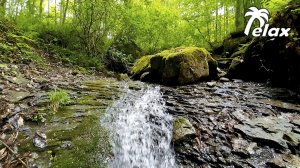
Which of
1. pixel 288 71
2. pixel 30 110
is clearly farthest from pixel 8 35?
pixel 288 71

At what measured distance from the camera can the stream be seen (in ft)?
11.5

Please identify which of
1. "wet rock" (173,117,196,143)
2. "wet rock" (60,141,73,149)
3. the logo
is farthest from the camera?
the logo

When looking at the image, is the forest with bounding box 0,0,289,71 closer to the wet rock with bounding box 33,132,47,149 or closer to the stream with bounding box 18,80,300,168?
the stream with bounding box 18,80,300,168

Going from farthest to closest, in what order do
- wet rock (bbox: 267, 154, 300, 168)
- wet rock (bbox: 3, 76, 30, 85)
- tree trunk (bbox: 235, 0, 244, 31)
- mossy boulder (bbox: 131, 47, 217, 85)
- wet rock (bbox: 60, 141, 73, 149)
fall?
tree trunk (bbox: 235, 0, 244, 31) < mossy boulder (bbox: 131, 47, 217, 85) < wet rock (bbox: 3, 76, 30, 85) < wet rock (bbox: 60, 141, 73, 149) < wet rock (bbox: 267, 154, 300, 168)

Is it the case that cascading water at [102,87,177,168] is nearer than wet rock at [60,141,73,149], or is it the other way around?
wet rock at [60,141,73,149]

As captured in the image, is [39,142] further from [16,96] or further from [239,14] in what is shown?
[239,14]

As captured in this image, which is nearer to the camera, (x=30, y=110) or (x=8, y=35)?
(x=30, y=110)

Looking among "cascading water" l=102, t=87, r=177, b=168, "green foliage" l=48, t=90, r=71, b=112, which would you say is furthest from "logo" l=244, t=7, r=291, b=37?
"green foliage" l=48, t=90, r=71, b=112

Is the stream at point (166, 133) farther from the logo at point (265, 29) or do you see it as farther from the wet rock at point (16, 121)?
the logo at point (265, 29)

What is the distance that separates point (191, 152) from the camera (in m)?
3.88

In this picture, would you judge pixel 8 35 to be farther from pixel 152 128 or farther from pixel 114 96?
pixel 152 128

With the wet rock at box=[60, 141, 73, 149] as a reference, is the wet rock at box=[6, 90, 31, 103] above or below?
above

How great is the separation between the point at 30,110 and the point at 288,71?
622 cm

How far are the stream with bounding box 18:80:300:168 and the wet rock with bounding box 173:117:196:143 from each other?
76 millimetres
